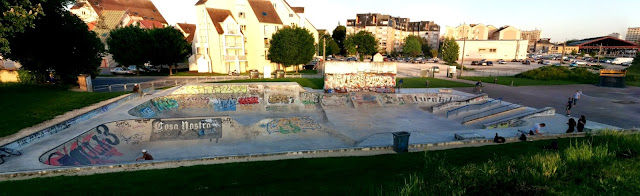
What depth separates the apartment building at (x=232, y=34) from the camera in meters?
51.9

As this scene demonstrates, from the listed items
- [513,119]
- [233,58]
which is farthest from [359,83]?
[233,58]

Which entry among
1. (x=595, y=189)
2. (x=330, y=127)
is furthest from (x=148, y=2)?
(x=595, y=189)

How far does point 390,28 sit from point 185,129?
A: 404ft

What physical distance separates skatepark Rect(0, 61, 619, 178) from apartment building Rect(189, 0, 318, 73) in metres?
24.7

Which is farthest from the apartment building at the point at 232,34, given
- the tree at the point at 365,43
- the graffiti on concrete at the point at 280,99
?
the tree at the point at 365,43

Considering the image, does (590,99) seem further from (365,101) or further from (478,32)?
(478,32)

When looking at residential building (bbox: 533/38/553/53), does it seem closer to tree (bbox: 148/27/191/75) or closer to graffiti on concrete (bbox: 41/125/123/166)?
tree (bbox: 148/27/191/75)

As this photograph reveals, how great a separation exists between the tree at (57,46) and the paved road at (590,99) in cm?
4447

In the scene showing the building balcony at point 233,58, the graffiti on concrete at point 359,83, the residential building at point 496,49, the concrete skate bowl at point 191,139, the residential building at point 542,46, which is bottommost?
the concrete skate bowl at point 191,139

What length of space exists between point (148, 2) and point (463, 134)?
11088 centimetres

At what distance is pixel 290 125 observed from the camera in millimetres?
21672

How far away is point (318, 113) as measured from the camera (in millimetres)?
26984

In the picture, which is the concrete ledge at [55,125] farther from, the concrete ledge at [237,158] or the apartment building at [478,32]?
the apartment building at [478,32]

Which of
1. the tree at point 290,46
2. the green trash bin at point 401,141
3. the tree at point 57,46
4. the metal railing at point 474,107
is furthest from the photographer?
the tree at point 290,46
